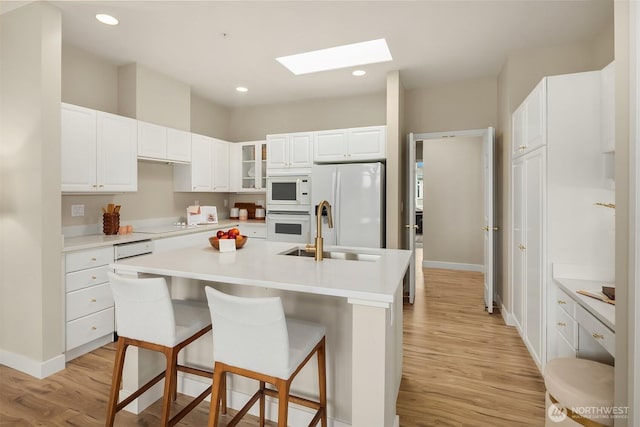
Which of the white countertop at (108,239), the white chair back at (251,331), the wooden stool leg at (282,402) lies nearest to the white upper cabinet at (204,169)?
the white countertop at (108,239)

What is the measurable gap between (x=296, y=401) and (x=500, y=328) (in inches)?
103

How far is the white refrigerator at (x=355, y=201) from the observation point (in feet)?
12.7

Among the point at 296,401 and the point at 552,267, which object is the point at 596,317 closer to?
the point at 552,267

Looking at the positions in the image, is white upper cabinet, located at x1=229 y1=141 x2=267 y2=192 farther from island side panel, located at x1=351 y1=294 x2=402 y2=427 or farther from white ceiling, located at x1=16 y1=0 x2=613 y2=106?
island side panel, located at x1=351 y1=294 x2=402 y2=427

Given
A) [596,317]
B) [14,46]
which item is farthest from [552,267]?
[14,46]

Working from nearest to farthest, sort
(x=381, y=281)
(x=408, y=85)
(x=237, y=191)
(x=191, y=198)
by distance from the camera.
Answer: (x=381, y=281) → (x=408, y=85) → (x=191, y=198) → (x=237, y=191)

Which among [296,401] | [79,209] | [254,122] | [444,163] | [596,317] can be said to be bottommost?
[296,401]

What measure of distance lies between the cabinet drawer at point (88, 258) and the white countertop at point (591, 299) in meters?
3.51

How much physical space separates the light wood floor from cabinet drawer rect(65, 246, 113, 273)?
30.0 inches

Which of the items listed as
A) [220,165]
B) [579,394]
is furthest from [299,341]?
[220,165]

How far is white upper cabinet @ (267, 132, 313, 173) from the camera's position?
173 inches

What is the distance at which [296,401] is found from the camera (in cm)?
167

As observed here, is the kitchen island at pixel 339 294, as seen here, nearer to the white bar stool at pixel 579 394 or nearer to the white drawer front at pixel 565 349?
the white bar stool at pixel 579 394

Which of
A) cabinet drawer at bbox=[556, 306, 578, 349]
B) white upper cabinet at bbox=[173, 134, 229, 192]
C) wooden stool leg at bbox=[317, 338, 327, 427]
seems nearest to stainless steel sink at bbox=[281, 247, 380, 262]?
wooden stool leg at bbox=[317, 338, 327, 427]
